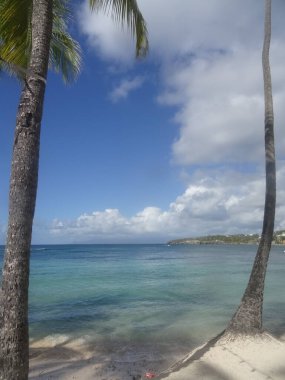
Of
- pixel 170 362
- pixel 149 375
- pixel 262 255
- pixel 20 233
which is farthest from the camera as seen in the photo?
pixel 170 362

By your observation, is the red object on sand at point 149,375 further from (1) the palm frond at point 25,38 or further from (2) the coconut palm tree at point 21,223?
(1) the palm frond at point 25,38

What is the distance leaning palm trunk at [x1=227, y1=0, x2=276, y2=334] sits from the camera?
9.21 meters

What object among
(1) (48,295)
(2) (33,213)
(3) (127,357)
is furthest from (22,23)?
(1) (48,295)

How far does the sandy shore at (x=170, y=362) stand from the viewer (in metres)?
7.63

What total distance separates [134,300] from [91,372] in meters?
12.6

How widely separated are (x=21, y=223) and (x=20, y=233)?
0.13 metres

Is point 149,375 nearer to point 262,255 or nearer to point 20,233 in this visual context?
point 262,255

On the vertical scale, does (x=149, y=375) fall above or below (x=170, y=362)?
above

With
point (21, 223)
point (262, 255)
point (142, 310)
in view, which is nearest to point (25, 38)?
point (21, 223)

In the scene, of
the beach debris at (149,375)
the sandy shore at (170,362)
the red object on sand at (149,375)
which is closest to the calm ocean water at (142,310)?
the sandy shore at (170,362)

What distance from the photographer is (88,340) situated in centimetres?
1269

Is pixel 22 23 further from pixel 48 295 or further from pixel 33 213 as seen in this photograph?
pixel 48 295

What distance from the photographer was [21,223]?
5258 mm

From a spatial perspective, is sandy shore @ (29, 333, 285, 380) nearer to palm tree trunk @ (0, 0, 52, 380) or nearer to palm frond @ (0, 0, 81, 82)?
palm tree trunk @ (0, 0, 52, 380)
